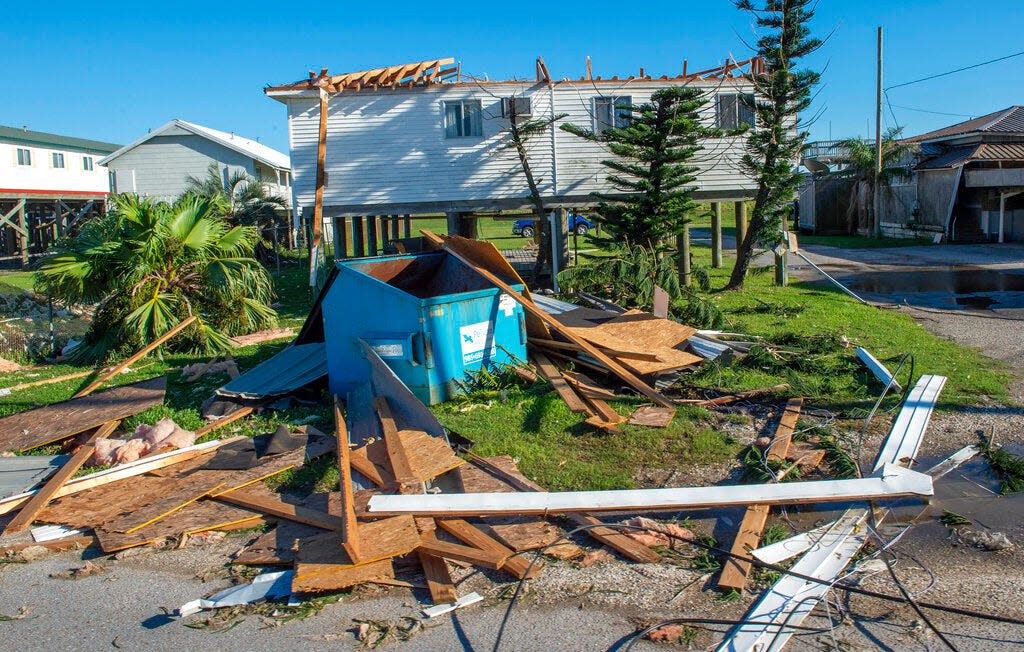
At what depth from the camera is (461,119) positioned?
18969 millimetres

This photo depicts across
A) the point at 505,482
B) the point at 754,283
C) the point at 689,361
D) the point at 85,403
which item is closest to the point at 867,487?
the point at 505,482

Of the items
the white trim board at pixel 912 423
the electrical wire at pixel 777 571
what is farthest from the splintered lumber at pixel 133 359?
the white trim board at pixel 912 423

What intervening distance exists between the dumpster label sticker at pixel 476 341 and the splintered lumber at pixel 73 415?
3.11 meters

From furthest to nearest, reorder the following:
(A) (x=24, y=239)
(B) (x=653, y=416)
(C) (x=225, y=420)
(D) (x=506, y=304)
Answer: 1. (A) (x=24, y=239)
2. (D) (x=506, y=304)
3. (C) (x=225, y=420)
4. (B) (x=653, y=416)

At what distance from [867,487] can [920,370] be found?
4.21 meters

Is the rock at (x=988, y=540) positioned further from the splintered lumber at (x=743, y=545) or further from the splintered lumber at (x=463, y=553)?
the splintered lumber at (x=463, y=553)

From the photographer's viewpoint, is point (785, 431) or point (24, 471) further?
point (785, 431)

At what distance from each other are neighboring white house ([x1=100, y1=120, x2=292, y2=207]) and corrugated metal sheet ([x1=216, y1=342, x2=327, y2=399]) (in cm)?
2592

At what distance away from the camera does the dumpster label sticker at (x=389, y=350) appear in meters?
8.16

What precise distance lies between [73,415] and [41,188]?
35.9 meters

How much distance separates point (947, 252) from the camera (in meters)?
25.0

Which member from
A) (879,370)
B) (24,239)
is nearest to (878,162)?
(879,370)

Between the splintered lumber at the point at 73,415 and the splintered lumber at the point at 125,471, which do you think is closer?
the splintered lumber at the point at 125,471

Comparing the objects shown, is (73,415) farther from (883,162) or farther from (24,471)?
(883,162)
